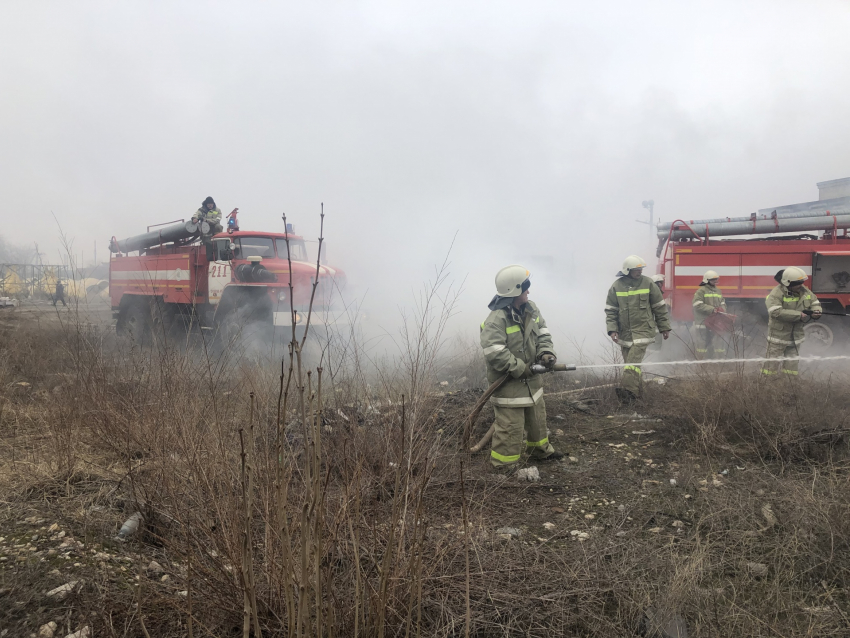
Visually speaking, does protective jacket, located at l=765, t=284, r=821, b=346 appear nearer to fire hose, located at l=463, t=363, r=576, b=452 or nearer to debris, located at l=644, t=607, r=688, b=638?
fire hose, located at l=463, t=363, r=576, b=452

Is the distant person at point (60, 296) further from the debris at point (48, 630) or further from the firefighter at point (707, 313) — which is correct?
the firefighter at point (707, 313)

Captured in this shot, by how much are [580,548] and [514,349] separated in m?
1.96

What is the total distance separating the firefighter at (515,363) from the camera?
415 cm

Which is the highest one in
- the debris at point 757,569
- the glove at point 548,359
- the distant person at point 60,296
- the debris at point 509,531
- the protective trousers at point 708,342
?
the distant person at point 60,296

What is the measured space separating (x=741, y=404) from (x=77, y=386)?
515 centimetres

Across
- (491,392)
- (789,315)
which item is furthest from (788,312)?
(491,392)

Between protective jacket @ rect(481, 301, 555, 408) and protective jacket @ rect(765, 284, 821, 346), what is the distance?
11.9 ft

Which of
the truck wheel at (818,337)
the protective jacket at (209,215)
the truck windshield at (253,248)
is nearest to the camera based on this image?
the truck wheel at (818,337)

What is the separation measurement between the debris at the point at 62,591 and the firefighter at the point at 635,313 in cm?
543

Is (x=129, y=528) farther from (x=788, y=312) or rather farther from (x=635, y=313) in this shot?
(x=788, y=312)

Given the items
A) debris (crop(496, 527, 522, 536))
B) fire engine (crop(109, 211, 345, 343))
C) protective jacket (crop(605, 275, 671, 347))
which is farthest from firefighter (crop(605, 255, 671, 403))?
fire engine (crop(109, 211, 345, 343))

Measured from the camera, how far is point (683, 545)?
8.73 ft

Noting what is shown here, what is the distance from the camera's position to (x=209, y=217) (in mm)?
9719

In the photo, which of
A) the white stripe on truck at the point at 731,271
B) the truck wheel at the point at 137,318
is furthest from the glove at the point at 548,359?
the truck wheel at the point at 137,318
